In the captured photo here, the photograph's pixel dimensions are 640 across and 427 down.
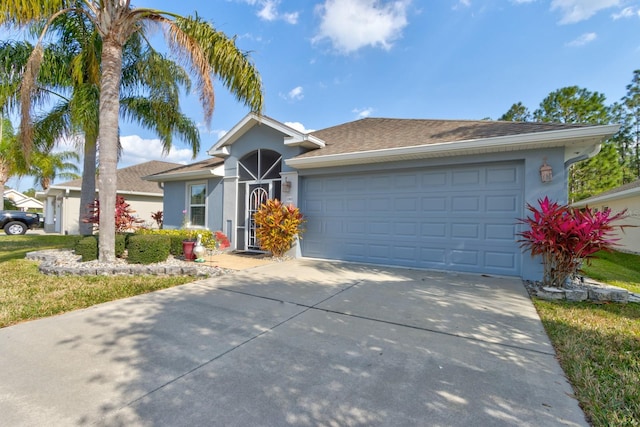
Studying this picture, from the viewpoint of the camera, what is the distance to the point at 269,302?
4582 mm

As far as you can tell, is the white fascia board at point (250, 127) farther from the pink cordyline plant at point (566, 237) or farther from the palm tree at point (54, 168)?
the palm tree at point (54, 168)

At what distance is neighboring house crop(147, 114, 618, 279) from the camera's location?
238 inches

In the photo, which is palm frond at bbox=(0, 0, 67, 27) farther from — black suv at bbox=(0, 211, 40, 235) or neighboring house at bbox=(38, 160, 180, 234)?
black suv at bbox=(0, 211, 40, 235)

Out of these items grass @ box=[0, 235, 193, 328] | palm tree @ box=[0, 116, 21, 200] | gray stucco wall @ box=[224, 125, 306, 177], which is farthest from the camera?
palm tree @ box=[0, 116, 21, 200]

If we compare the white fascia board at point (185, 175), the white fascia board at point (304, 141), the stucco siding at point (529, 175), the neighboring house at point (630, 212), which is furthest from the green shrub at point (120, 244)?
the neighboring house at point (630, 212)

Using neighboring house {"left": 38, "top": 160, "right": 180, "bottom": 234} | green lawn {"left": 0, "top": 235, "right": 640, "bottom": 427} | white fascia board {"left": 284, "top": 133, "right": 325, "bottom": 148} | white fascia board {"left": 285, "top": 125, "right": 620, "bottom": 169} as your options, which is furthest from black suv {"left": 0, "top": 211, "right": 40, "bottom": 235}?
white fascia board {"left": 285, "top": 125, "right": 620, "bottom": 169}

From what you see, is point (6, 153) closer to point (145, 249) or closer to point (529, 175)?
point (145, 249)

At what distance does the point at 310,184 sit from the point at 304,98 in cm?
798

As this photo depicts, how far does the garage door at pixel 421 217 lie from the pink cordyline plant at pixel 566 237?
39.1 inches

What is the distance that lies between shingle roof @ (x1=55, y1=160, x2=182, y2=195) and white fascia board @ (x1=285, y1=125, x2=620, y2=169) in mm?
12899

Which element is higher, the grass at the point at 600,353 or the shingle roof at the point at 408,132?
the shingle roof at the point at 408,132

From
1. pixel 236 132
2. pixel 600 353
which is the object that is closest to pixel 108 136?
pixel 236 132

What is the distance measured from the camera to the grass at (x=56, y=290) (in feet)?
13.4

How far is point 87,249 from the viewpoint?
699cm
